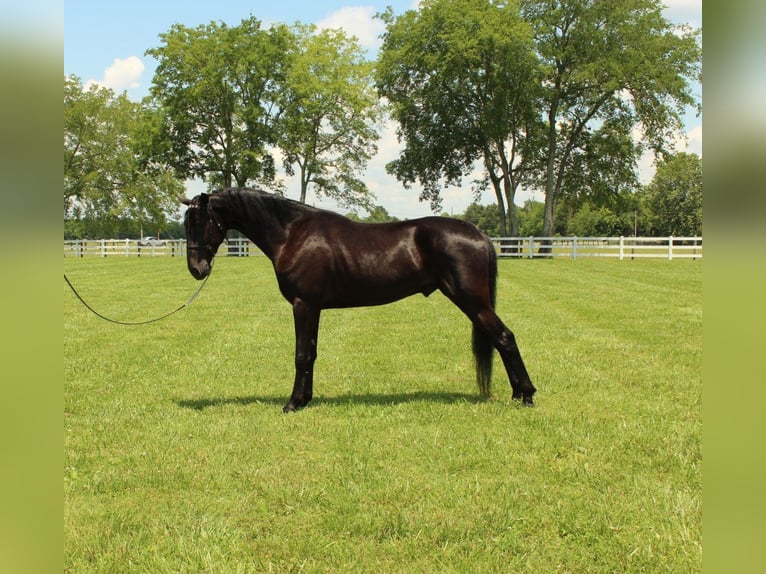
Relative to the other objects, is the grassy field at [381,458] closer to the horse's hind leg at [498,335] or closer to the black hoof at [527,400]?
the black hoof at [527,400]

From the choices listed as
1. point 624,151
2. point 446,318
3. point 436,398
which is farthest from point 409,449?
point 624,151

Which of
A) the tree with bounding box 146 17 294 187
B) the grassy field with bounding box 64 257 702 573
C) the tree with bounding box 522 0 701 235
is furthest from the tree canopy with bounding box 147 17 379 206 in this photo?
the grassy field with bounding box 64 257 702 573

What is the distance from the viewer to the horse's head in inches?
238

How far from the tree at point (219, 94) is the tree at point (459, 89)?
890cm

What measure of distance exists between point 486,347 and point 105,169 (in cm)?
5307

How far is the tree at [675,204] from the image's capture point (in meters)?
65.9

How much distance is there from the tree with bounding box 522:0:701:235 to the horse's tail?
3443 centimetres

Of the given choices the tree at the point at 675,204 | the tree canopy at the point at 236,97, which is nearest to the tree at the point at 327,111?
the tree canopy at the point at 236,97

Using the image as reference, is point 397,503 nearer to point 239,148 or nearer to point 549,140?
point 549,140

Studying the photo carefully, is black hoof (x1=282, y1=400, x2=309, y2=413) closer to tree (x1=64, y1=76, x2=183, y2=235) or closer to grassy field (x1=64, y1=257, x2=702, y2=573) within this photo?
grassy field (x1=64, y1=257, x2=702, y2=573)

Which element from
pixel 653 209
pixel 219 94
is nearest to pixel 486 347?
pixel 219 94

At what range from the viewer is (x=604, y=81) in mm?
38094

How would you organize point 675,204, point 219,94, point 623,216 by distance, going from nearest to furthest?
1. point 219,94
2. point 675,204
3. point 623,216

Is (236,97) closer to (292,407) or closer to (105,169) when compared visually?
(105,169)
